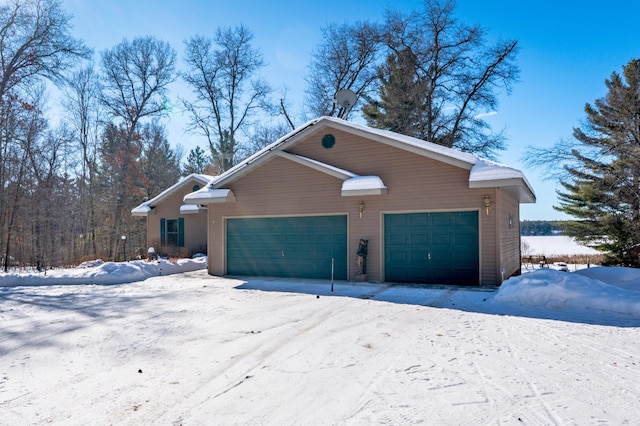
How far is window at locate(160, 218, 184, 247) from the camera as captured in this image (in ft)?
63.2

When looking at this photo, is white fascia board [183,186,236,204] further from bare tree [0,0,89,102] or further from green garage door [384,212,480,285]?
bare tree [0,0,89,102]

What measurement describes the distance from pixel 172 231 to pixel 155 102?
1117cm

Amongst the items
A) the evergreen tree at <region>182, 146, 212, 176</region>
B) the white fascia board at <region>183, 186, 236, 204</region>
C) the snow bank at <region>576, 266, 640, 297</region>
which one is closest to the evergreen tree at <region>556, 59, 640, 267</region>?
the snow bank at <region>576, 266, 640, 297</region>

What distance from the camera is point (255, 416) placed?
9.64ft

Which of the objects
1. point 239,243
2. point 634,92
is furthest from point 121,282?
point 634,92

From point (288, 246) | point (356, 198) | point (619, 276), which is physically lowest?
point (619, 276)

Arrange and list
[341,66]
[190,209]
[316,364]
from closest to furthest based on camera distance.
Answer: [316,364], [190,209], [341,66]

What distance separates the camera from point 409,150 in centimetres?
1021

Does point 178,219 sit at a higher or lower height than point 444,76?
lower

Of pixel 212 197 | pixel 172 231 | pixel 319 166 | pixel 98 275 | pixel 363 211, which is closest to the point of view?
pixel 363 211

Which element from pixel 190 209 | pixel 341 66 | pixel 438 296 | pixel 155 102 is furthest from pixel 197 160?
pixel 438 296

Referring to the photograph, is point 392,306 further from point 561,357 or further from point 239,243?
point 239,243

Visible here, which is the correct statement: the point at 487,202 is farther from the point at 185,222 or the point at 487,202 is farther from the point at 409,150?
the point at 185,222

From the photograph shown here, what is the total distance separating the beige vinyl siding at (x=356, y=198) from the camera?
381 inches
